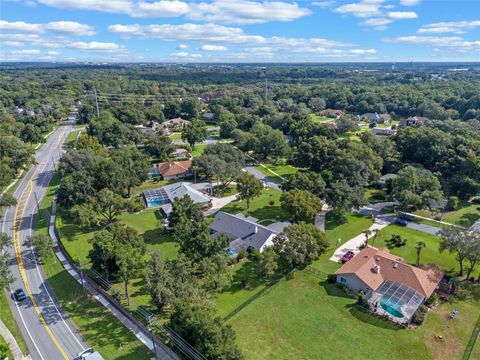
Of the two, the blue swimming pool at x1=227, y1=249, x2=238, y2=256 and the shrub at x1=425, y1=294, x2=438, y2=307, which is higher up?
the blue swimming pool at x1=227, y1=249, x2=238, y2=256

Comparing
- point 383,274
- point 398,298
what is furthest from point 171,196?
point 398,298

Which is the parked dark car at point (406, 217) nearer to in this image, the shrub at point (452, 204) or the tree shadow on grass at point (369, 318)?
the shrub at point (452, 204)

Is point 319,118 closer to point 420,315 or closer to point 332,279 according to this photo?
point 332,279

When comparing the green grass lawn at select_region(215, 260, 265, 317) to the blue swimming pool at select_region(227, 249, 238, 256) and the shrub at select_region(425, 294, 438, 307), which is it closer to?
the blue swimming pool at select_region(227, 249, 238, 256)

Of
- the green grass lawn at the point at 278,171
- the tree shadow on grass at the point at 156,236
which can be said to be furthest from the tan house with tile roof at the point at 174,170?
the tree shadow on grass at the point at 156,236

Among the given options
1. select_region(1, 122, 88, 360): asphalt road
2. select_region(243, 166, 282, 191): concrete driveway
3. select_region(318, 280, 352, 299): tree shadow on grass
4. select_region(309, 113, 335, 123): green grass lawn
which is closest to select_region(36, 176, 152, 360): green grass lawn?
select_region(1, 122, 88, 360): asphalt road

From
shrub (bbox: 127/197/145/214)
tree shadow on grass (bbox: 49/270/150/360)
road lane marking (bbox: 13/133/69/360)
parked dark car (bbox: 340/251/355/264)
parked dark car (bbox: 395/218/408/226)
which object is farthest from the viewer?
shrub (bbox: 127/197/145/214)

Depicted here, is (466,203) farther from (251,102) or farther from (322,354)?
(251,102)
